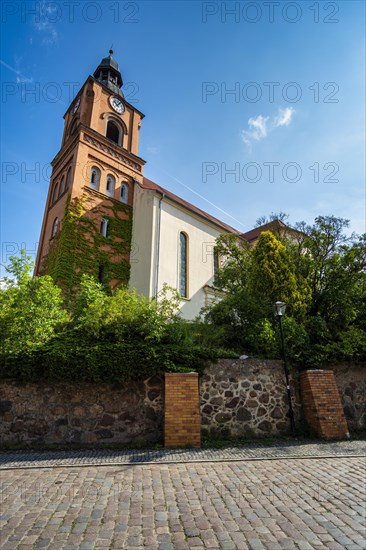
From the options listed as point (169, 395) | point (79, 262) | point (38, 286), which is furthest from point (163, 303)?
point (79, 262)

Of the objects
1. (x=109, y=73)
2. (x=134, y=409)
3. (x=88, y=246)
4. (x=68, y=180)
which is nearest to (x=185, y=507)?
(x=134, y=409)

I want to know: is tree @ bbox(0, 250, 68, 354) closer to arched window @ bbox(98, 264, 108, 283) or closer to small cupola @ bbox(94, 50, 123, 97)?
arched window @ bbox(98, 264, 108, 283)

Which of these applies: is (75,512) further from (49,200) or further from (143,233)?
(49,200)

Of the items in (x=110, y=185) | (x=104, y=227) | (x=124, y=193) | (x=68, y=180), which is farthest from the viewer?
(x=124, y=193)

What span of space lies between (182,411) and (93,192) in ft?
51.2

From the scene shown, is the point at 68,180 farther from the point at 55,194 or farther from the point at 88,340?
the point at 88,340

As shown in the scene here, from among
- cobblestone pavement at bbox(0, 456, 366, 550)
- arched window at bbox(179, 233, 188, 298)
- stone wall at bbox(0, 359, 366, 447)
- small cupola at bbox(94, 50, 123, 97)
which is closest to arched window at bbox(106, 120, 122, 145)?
small cupola at bbox(94, 50, 123, 97)

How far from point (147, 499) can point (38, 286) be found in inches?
256

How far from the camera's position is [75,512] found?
377 centimetres

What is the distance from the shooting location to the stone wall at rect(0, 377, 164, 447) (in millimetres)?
7082

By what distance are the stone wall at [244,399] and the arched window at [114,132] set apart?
66.3ft

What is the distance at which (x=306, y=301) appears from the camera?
11211mm

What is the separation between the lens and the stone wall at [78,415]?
7.08 metres

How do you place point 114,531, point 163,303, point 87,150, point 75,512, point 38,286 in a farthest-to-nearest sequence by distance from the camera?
point 87,150 < point 163,303 < point 38,286 < point 75,512 < point 114,531
